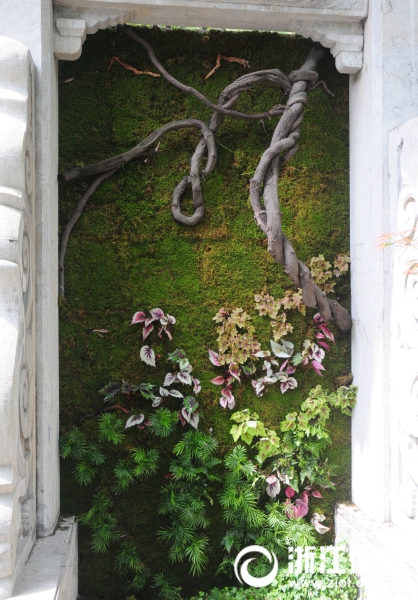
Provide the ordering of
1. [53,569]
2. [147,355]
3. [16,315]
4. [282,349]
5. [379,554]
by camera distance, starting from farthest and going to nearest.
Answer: [282,349] → [147,355] → [379,554] → [53,569] → [16,315]

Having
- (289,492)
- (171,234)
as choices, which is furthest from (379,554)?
(171,234)

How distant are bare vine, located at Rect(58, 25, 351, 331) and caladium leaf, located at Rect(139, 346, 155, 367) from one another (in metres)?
0.52

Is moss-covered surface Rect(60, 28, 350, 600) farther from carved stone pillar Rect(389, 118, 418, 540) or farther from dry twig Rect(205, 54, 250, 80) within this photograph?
carved stone pillar Rect(389, 118, 418, 540)

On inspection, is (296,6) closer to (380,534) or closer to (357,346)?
(357,346)

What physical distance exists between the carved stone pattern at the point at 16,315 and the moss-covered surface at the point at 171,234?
52 cm

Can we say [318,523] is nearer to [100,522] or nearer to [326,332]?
[326,332]

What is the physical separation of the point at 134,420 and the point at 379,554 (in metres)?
1.29

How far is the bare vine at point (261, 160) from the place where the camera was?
275cm

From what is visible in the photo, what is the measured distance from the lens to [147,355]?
288 cm

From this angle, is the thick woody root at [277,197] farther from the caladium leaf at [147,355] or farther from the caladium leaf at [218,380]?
the caladium leaf at [147,355]

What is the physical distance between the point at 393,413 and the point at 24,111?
210 cm

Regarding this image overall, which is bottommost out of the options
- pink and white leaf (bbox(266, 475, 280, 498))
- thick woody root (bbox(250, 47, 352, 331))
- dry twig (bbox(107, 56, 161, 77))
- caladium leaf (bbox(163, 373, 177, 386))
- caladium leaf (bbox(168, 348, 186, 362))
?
pink and white leaf (bbox(266, 475, 280, 498))

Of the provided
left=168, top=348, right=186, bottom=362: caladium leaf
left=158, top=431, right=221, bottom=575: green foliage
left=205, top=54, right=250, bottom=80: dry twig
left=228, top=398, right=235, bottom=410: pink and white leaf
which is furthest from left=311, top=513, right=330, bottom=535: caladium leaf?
left=205, top=54, right=250, bottom=80: dry twig

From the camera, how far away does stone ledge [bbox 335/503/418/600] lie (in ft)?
7.36
